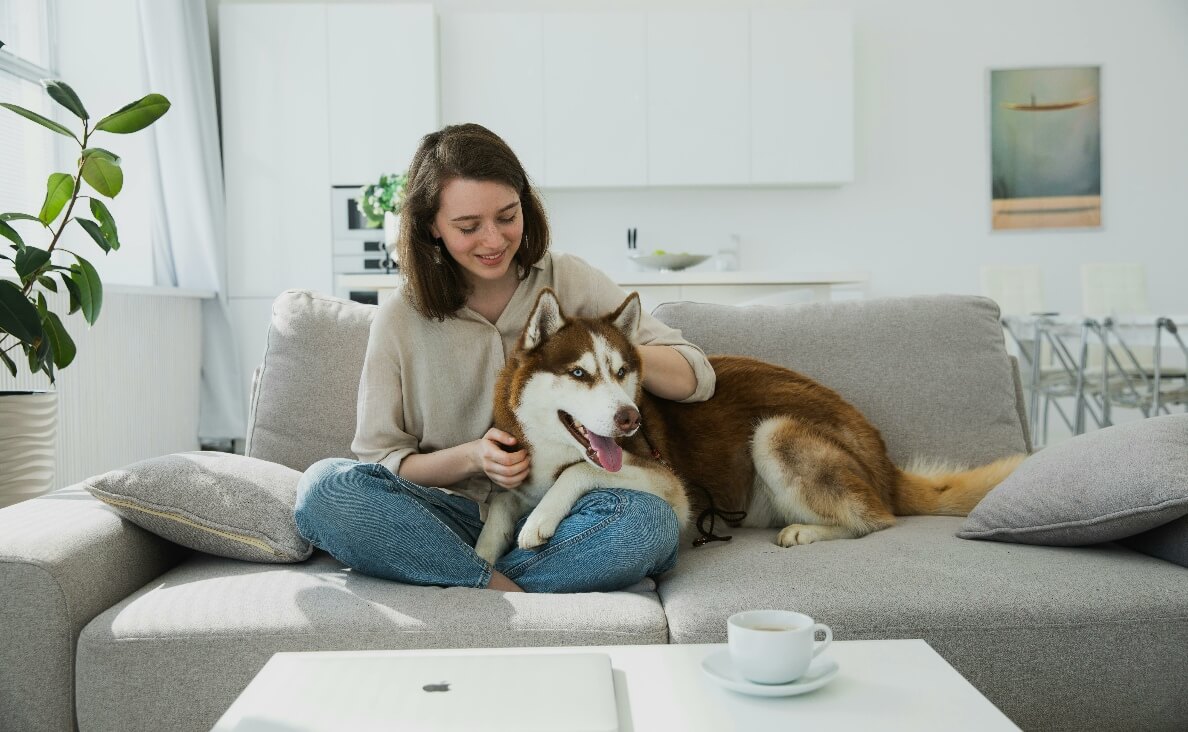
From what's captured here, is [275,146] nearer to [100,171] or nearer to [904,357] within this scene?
[100,171]

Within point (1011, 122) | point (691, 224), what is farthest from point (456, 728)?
point (1011, 122)

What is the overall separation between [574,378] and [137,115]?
3.58 ft

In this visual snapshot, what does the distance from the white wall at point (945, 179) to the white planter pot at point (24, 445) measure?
3.94 meters

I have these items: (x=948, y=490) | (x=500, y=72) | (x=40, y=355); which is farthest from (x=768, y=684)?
(x=500, y=72)

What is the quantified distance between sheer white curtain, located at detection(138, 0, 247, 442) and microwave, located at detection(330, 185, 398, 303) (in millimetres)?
569

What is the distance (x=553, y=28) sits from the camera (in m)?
5.43

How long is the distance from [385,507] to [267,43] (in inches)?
173

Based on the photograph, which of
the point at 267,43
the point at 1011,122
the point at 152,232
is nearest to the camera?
the point at 152,232

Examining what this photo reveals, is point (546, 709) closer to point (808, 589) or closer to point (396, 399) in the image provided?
point (808, 589)

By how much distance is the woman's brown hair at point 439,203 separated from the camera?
1772mm

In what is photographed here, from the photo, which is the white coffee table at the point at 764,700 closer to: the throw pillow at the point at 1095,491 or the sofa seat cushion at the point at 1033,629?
the sofa seat cushion at the point at 1033,629

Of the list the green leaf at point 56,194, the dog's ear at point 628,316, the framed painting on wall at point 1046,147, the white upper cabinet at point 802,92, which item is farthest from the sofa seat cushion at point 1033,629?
the framed painting on wall at point 1046,147

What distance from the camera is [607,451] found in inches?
64.7

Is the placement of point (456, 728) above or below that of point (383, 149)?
below
